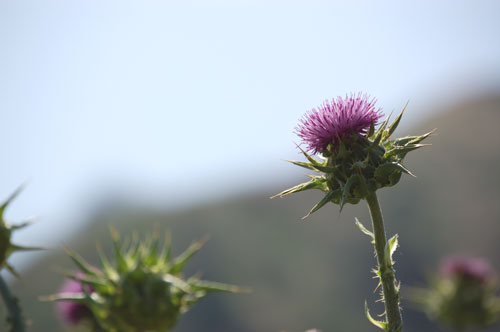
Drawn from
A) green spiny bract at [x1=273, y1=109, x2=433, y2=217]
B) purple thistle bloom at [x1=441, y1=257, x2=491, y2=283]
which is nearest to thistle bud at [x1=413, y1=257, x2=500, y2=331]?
purple thistle bloom at [x1=441, y1=257, x2=491, y2=283]

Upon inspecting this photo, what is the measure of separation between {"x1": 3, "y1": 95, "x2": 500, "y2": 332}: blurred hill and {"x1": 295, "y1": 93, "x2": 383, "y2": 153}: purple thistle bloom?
81979 mm

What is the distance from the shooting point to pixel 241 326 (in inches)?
3920

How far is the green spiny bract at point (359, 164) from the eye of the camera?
4922 mm

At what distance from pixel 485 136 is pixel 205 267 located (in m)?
66.4

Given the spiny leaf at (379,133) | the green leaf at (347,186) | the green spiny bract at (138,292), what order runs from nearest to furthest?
the green leaf at (347,186)
the spiny leaf at (379,133)
the green spiny bract at (138,292)

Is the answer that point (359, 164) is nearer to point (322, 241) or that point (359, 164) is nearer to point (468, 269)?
point (468, 269)

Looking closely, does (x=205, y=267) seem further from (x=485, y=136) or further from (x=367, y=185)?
(x=367, y=185)

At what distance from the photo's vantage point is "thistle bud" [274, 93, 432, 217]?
16.3 feet

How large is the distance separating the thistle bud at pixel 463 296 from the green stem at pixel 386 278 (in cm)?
621

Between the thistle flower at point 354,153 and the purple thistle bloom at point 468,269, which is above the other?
the thistle flower at point 354,153

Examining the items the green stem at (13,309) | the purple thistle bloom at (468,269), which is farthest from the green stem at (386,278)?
Answer: the purple thistle bloom at (468,269)

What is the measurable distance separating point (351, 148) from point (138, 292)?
2405mm

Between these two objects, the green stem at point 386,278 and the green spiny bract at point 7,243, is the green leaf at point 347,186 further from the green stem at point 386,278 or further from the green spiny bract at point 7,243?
the green spiny bract at point 7,243

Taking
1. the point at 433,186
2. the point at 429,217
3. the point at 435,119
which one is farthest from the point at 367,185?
the point at 435,119
